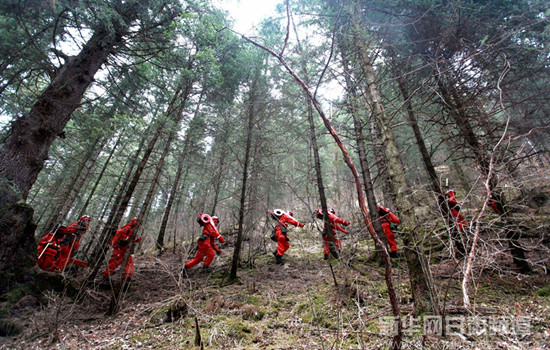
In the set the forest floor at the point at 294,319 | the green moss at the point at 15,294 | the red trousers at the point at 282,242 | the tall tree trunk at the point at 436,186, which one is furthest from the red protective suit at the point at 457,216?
the green moss at the point at 15,294

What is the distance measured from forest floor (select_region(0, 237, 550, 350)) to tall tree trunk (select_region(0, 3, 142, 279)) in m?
1.04

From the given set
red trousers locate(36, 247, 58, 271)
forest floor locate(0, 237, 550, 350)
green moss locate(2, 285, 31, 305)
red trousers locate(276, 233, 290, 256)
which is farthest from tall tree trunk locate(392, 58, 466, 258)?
red trousers locate(36, 247, 58, 271)

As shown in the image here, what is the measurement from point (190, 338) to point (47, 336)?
259cm

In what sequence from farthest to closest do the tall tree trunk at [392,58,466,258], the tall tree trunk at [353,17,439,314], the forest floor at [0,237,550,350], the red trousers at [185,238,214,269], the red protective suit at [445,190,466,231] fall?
1. the red trousers at [185,238,214,269]
2. the tall tree trunk at [353,17,439,314]
3. the forest floor at [0,237,550,350]
4. the tall tree trunk at [392,58,466,258]
5. the red protective suit at [445,190,466,231]

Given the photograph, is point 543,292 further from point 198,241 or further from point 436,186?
point 198,241

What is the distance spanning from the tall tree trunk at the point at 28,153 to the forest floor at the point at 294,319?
1036 mm

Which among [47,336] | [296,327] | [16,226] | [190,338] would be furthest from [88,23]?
[296,327]

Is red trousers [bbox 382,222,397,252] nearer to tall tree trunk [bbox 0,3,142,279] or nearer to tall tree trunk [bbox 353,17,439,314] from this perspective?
tall tree trunk [bbox 353,17,439,314]

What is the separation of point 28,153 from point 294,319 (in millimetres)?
6290

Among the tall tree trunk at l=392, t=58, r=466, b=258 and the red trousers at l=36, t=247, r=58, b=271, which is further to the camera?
the red trousers at l=36, t=247, r=58, b=271

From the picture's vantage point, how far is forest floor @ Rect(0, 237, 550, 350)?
8.63 ft

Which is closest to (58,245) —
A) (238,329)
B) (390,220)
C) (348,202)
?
(238,329)

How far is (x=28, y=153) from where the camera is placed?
183 inches

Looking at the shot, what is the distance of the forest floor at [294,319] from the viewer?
2629mm
